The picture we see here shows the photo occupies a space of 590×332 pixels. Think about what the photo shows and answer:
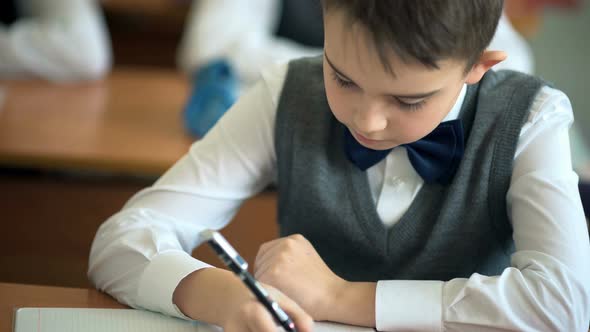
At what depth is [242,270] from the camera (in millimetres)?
807

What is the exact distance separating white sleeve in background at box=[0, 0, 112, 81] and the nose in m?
1.66

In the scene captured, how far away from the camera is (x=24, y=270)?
1683 mm

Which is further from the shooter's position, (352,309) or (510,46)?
(510,46)

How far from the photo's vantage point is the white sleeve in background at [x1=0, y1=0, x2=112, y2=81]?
2361mm

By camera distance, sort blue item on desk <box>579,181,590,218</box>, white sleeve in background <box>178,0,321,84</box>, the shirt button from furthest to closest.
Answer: white sleeve in background <box>178,0,321,84</box> < blue item on desk <box>579,181,590,218</box> < the shirt button

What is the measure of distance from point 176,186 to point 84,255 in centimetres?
79

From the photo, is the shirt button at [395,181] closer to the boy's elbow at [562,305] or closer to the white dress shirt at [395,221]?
the white dress shirt at [395,221]

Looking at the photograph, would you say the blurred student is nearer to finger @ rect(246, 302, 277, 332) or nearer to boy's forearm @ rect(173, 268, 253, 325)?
boy's forearm @ rect(173, 268, 253, 325)

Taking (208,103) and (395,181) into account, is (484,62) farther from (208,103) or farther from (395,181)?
(208,103)

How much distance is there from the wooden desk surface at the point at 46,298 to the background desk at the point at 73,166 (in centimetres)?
48

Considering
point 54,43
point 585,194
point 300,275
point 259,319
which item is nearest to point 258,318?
point 259,319

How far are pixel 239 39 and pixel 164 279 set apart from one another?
169 cm

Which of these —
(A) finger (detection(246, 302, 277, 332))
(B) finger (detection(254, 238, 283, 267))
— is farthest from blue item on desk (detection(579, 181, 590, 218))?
(A) finger (detection(246, 302, 277, 332))

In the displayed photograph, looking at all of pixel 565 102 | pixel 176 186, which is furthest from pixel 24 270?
pixel 565 102
